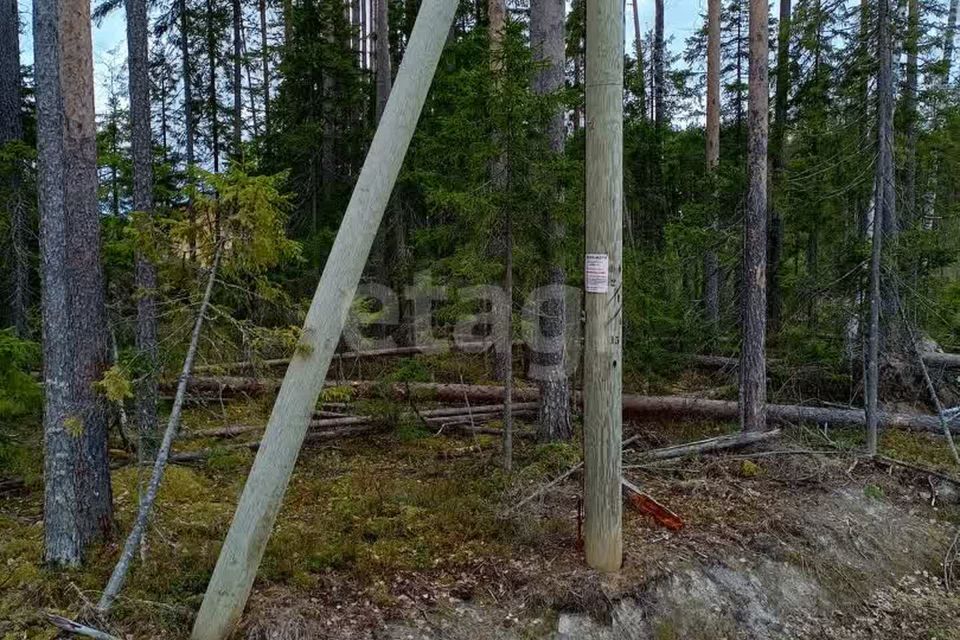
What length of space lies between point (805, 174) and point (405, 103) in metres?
6.81

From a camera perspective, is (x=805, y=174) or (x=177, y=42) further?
(x=177, y=42)

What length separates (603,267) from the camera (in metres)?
3.83

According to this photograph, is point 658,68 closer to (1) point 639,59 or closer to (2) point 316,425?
(1) point 639,59

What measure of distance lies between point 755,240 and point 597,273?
4.27 m

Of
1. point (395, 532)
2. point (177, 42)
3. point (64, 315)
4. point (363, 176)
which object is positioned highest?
point (177, 42)

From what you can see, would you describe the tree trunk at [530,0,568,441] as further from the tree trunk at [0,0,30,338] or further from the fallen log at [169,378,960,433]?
the tree trunk at [0,0,30,338]

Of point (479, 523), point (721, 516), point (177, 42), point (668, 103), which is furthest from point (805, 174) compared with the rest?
point (177, 42)

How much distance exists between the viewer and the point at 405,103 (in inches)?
134

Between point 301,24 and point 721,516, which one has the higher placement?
point 301,24

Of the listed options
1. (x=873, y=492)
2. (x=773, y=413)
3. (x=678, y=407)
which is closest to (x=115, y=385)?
(x=873, y=492)

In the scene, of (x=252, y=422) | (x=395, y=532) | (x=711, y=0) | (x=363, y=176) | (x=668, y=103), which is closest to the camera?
(x=363, y=176)

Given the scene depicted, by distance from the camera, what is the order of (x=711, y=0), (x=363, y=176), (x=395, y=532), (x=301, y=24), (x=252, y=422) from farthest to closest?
(x=301, y=24) → (x=711, y=0) → (x=252, y=422) → (x=395, y=532) → (x=363, y=176)

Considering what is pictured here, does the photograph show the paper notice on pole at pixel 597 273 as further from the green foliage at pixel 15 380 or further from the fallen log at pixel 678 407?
the green foliage at pixel 15 380

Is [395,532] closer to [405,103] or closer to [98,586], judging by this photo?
[98,586]
